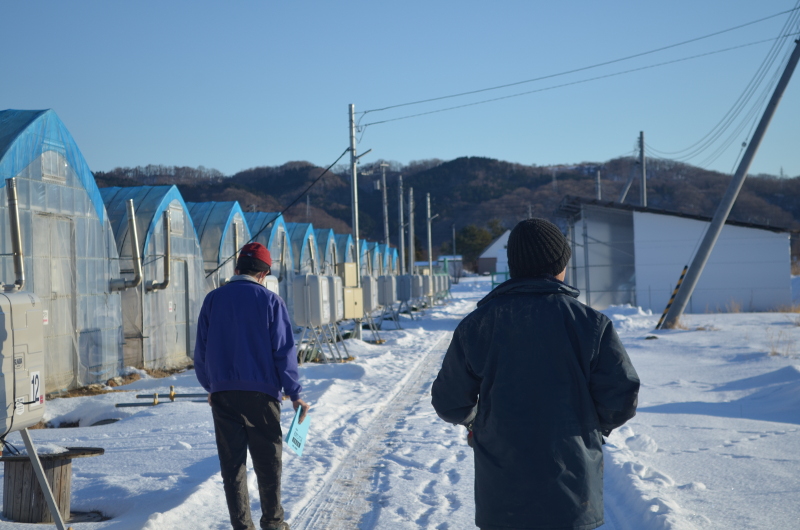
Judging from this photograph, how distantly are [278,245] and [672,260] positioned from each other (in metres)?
17.2

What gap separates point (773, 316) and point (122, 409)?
23.6 metres

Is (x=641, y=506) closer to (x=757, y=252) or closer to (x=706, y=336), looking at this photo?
(x=706, y=336)

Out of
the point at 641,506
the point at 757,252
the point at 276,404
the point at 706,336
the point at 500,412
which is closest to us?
the point at 500,412

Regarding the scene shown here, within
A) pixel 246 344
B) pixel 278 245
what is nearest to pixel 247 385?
pixel 246 344

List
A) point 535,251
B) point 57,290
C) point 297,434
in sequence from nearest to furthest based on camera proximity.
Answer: point 535,251 → point 297,434 → point 57,290

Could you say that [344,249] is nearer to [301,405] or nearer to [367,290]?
[367,290]

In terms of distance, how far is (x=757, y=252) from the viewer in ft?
100

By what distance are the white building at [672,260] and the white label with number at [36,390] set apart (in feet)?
93.7

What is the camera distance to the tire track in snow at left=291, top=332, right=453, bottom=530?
5.41 m

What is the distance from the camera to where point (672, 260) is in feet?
103

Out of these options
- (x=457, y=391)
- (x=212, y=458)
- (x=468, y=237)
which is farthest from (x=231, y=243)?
(x=468, y=237)

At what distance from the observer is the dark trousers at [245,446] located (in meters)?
4.68

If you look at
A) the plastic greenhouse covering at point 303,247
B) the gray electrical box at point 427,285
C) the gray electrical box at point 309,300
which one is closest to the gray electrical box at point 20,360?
the gray electrical box at point 309,300

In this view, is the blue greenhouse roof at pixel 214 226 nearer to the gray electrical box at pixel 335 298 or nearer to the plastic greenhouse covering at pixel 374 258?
the gray electrical box at pixel 335 298
